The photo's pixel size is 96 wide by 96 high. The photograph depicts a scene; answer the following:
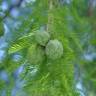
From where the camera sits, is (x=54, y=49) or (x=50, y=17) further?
(x=50, y=17)

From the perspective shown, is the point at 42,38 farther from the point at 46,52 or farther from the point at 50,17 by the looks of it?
the point at 50,17

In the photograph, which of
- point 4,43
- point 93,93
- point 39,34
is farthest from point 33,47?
point 93,93

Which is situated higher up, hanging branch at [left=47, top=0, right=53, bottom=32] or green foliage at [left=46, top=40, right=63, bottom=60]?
hanging branch at [left=47, top=0, right=53, bottom=32]

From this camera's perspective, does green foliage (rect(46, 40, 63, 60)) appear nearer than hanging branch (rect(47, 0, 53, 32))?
Yes

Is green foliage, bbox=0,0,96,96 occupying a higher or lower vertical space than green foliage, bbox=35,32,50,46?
lower

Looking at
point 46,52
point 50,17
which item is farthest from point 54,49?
point 50,17

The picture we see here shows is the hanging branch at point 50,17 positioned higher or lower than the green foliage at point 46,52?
higher

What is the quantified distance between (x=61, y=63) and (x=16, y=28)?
0.26 metres

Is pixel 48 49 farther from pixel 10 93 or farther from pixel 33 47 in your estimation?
pixel 10 93

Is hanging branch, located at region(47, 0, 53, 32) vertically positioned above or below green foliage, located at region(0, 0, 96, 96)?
above

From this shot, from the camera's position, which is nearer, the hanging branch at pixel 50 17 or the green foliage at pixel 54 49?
the green foliage at pixel 54 49

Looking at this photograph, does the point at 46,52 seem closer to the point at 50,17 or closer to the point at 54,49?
the point at 54,49

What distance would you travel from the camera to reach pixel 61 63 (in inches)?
55.9

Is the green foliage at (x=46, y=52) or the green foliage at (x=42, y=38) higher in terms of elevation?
the green foliage at (x=42, y=38)
